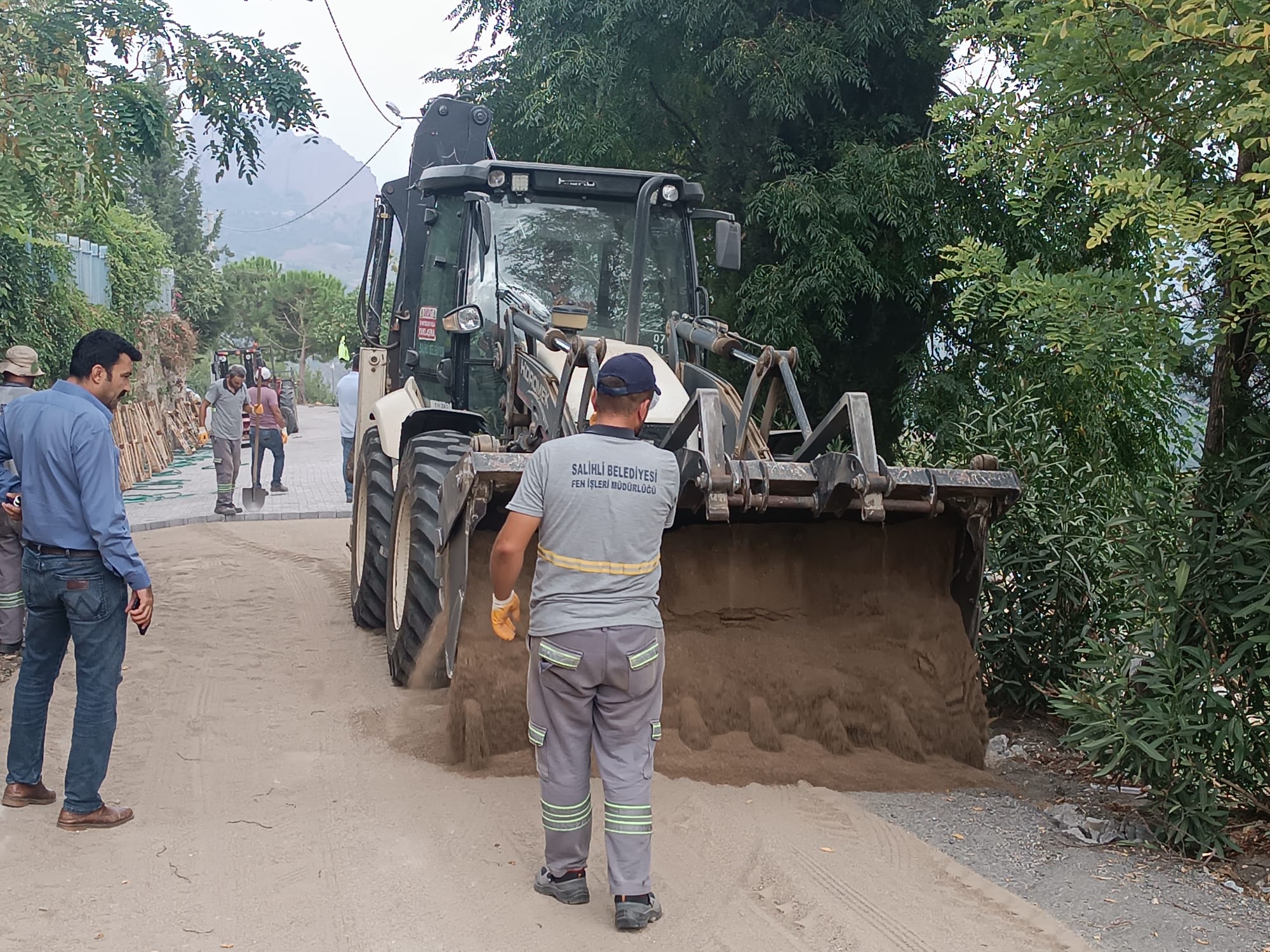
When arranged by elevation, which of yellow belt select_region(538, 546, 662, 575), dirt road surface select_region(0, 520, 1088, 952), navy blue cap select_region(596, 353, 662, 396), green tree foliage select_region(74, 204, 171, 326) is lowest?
dirt road surface select_region(0, 520, 1088, 952)

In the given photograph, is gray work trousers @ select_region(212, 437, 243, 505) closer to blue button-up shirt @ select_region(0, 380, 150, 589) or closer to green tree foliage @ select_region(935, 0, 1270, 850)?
blue button-up shirt @ select_region(0, 380, 150, 589)

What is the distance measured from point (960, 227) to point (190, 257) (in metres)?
31.3

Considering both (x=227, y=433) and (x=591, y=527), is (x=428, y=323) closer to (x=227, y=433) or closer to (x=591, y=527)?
(x=591, y=527)

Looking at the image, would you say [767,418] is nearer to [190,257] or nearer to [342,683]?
[342,683]

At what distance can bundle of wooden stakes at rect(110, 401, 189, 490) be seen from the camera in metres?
19.8

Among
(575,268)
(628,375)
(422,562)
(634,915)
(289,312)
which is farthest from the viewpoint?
(289,312)

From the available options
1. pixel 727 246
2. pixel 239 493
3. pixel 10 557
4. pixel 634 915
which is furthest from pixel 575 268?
pixel 239 493

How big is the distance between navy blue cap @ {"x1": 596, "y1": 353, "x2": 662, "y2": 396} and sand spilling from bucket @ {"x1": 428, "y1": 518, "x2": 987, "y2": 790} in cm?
171

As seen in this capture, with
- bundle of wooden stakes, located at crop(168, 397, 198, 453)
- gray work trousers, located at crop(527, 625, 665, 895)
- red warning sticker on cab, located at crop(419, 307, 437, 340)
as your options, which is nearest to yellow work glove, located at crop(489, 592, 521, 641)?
gray work trousers, located at crop(527, 625, 665, 895)

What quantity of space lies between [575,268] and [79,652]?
379 centimetres

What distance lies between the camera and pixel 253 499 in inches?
632

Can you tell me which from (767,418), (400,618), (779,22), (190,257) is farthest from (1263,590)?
(190,257)

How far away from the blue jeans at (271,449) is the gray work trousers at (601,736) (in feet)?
43.0

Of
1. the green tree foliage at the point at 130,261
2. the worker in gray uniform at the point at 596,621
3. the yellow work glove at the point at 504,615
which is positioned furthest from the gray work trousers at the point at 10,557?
the green tree foliage at the point at 130,261
